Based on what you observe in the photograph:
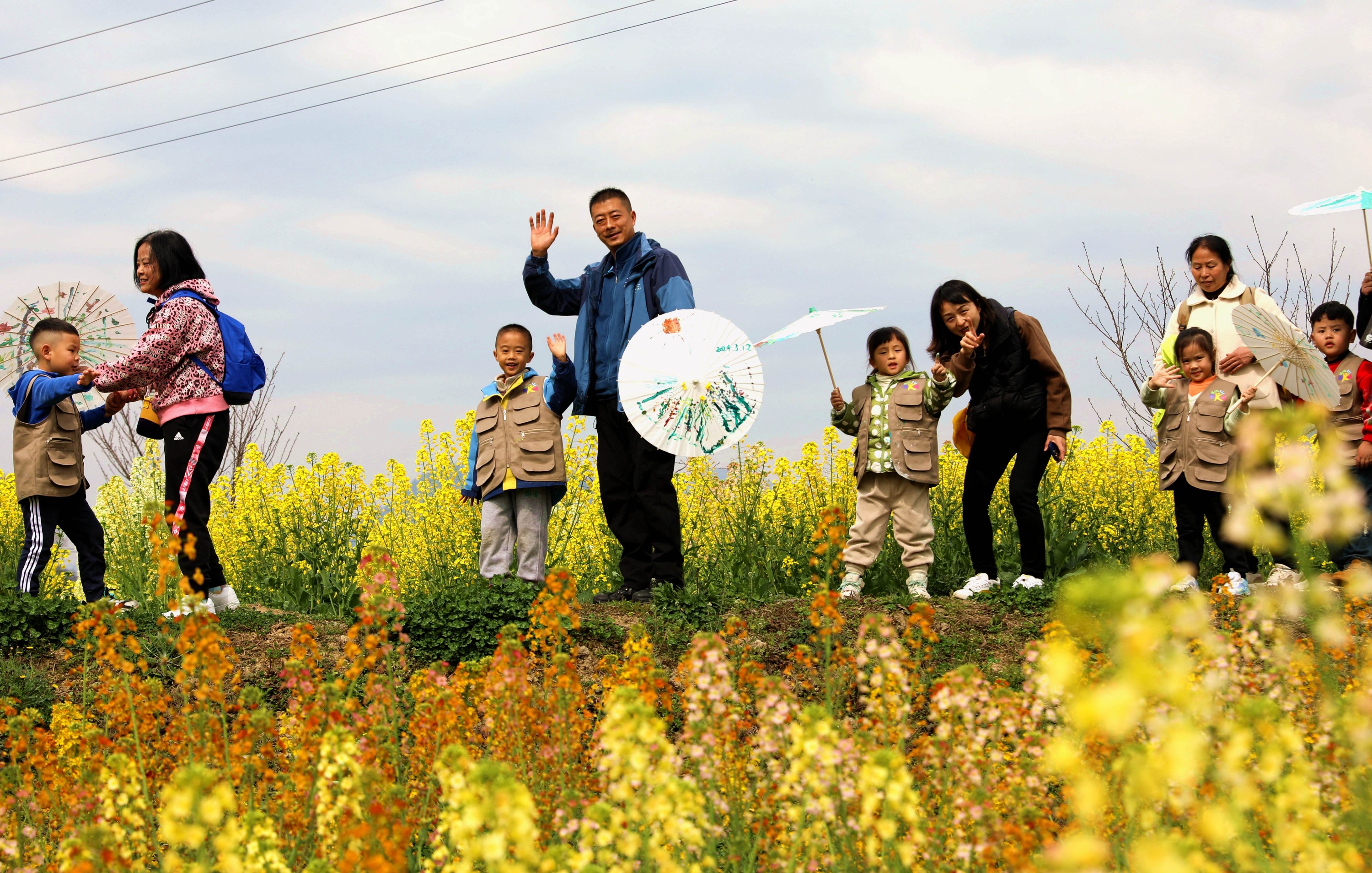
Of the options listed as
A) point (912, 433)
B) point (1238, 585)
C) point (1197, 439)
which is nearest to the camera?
point (1238, 585)

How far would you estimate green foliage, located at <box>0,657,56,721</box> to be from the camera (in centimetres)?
531

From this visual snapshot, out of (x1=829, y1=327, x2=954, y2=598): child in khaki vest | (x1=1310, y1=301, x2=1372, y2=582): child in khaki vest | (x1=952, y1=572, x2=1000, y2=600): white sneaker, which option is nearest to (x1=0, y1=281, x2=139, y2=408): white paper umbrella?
(x1=829, y1=327, x2=954, y2=598): child in khaki vest

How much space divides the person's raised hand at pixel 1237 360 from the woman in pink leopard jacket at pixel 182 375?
554cm

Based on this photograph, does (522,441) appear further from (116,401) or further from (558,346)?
(116,401)

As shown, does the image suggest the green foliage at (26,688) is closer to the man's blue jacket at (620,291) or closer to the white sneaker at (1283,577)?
the man's blue jacket at (620,291)

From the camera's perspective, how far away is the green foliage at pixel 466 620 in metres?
5.57

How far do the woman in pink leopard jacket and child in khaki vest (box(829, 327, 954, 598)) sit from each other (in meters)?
3.51

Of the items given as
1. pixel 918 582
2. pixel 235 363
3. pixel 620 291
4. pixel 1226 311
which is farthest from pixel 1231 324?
pixel 235 363

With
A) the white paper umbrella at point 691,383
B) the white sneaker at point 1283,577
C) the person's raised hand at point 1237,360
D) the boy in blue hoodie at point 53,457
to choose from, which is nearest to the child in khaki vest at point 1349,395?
the white sneaker at point 1283,577

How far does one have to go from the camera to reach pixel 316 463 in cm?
855

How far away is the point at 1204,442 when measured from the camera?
237 inches

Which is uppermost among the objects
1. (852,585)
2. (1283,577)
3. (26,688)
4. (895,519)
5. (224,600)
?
(224,600)

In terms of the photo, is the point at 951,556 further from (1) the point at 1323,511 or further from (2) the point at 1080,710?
(2) the point at 1080,710

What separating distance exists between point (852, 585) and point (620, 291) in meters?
2.23
